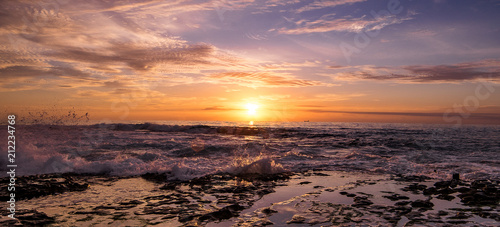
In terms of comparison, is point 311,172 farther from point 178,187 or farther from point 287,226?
point 287,226

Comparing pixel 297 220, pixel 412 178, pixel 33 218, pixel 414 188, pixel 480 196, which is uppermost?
pixel 33 218

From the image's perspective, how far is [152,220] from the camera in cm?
496

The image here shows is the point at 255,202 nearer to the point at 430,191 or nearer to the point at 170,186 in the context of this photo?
the point at 170,186

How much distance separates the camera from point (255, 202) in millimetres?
6305

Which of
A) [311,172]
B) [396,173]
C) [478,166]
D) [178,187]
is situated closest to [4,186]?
[178,187]

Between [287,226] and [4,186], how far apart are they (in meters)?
7.94

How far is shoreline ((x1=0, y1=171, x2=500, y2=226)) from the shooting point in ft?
16.4

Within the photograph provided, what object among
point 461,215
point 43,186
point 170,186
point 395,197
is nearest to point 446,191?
point 395,197

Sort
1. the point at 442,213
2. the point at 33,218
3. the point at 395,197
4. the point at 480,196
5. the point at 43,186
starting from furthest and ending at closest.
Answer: the point at 43,186 → the point at 395,197 → the point at 480,196 → the point at 442,213 → the point at 33,218

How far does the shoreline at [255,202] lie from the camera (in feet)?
16.4

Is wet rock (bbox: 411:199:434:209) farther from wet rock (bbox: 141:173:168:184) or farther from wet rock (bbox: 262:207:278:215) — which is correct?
wet rock (bbox: 141:173:168:184)

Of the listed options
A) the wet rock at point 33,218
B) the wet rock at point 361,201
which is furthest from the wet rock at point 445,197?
the wet rock at point 33,218

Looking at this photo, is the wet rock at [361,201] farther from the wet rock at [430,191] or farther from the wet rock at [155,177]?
the wet rock at [155,177]

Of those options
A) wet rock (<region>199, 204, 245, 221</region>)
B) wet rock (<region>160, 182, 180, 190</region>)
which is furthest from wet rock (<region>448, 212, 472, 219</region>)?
wet rock (<region>160, 182, 180, 190</region>)
